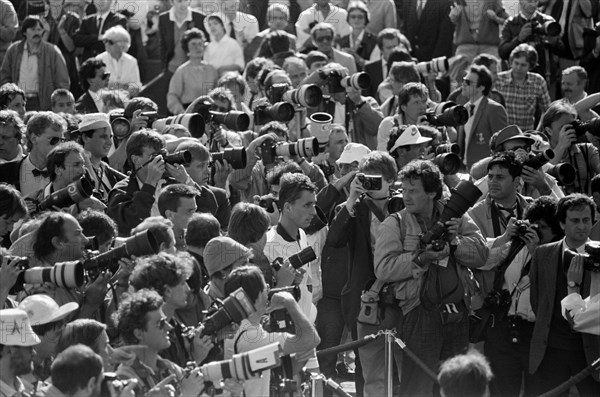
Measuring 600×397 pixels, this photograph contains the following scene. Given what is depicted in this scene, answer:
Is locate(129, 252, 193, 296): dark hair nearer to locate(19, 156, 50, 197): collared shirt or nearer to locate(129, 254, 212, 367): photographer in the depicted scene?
locate(129, 254, 212, 367): photographer

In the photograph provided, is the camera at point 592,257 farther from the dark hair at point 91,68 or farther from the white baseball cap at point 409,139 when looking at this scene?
the dark hair at point 91,68

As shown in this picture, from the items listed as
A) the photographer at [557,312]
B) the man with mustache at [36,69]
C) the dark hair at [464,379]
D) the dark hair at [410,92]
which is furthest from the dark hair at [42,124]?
the dark hair at [464,379]

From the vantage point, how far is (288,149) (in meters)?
10.2

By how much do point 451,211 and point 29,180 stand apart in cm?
323

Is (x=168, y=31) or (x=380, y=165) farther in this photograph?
(x=168, y=31)

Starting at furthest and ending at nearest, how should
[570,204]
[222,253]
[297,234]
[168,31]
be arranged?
[168,31] → [570,204] → [297,234] → [222,253]

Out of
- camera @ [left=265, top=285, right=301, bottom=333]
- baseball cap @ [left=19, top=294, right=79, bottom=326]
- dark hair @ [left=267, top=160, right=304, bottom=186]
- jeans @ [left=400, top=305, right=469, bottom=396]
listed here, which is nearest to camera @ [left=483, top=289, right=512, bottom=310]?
jeans @ [left=400, top=305, right=469, bottom=396]

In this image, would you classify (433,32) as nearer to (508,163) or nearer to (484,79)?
(484,79)

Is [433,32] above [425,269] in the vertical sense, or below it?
below

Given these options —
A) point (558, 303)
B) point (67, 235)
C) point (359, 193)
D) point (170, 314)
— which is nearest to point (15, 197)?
point (67, 235)

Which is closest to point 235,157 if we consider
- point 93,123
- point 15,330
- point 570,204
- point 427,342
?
point 93,123

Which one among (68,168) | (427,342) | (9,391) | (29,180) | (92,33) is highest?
(68,168)

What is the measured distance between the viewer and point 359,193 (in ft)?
30.0

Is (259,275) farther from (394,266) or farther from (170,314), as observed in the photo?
(394,266)
